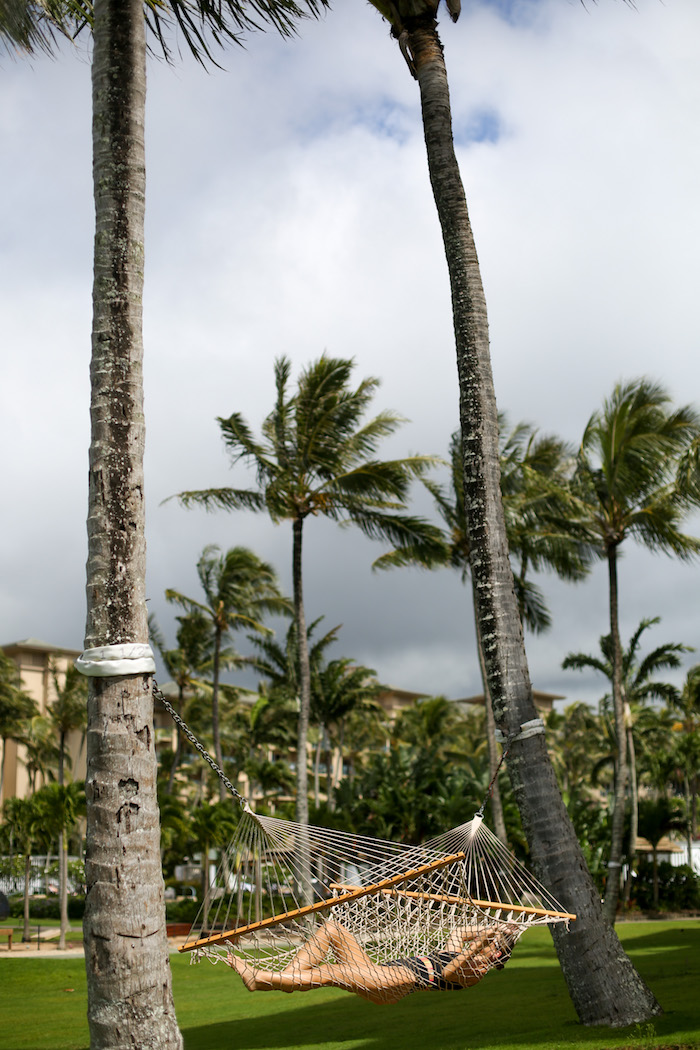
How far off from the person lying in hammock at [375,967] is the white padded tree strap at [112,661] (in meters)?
2.51

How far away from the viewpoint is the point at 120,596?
3.75 meters

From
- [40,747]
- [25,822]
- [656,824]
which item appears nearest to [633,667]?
[656,824]

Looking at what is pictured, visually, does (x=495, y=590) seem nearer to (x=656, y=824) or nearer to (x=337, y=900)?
(x=337, y=900)

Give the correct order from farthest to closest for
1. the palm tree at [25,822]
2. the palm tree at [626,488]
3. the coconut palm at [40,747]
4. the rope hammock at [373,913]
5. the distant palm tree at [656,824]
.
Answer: the coconut palm at [40,747], the distant palm tree at [656,824], the palm tree at [25,822], the palm tree at [626,488], the rope hammock at [373,913]

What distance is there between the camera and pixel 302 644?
672 inches

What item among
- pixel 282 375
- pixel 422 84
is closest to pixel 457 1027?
pixel 422 84

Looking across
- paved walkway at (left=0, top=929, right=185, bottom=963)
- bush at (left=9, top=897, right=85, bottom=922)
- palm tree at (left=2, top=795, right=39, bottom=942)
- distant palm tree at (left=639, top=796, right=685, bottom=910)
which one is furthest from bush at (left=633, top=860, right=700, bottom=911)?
bush at (left=9, top=897, right=85, bottom=922)

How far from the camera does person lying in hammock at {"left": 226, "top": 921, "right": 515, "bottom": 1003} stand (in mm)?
5430

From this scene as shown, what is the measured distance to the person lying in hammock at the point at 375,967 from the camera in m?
5.43

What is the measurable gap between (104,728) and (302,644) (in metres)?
13.6

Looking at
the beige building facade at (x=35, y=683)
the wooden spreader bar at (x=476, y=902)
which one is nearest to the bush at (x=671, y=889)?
the wooden spreader bar at (x=476, y=902)

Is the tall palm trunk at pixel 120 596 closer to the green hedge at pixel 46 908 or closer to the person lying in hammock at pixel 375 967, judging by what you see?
the person lying in hammock at pixel 375 967

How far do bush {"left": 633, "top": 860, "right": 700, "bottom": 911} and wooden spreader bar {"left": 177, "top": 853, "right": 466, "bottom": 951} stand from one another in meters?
19.4

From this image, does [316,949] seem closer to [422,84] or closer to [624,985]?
[624,985]
